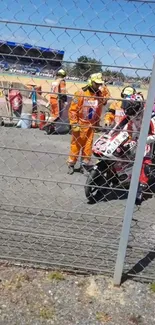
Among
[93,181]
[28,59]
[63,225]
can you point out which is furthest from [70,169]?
[28,59]

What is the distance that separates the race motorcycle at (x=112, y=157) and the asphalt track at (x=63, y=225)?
296mm

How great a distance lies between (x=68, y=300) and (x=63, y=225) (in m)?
1.18

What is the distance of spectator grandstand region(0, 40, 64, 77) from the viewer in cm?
248

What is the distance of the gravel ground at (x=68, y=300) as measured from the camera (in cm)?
262

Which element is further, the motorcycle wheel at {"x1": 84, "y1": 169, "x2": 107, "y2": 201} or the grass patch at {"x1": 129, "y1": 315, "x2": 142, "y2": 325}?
the motorcycle wheel at {"x1": 84, "y1": 169, "x2": 107, "y2": 201}

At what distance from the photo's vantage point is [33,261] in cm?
312

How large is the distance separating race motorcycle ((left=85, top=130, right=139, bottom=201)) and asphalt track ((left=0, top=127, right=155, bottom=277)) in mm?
296

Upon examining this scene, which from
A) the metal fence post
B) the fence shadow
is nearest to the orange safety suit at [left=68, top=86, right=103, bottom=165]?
the fence shadow

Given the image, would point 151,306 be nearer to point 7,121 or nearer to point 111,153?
point 111,153

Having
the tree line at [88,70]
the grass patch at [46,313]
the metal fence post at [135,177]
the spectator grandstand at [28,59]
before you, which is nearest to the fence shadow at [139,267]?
the metal fence post at [135,177]

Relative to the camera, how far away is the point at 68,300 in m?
2.78

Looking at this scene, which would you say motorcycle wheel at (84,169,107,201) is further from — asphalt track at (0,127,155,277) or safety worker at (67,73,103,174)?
safety worker at (67,73,103,174)

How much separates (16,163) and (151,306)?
13.3 ft

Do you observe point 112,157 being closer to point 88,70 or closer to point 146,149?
point 146,149
